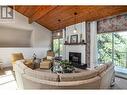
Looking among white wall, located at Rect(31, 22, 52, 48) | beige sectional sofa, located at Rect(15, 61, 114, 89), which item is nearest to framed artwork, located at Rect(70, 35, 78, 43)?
white wall, located at Rect(31, 22, 52, 48)

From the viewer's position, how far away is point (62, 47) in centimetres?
889

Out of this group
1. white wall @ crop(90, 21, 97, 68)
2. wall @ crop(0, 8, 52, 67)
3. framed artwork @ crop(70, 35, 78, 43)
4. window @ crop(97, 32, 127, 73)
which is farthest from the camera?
wall @ crop(0, 8, 52, 67)

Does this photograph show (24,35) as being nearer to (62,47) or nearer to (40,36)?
(40,36)

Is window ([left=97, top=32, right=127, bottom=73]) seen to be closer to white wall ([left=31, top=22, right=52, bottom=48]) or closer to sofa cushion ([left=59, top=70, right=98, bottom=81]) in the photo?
sofa cushion ([left=59, top=70, right=98, bottom=81])

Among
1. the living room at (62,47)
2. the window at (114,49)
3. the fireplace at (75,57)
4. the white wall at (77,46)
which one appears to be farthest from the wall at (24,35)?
the window at (114,49)

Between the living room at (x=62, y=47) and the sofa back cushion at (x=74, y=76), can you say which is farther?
the living room at (x=62, y=47)

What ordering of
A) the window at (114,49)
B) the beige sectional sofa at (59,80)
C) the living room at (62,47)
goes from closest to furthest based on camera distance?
1. the beige sectional sofa at (59,80)
2. the living room at (62,47)
3. the window at (114,49)

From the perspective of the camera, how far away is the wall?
802 cm

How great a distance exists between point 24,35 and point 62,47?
248 centimetres

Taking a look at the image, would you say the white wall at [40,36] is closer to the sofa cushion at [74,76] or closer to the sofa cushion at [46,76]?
the sofa cushion at [46,76]

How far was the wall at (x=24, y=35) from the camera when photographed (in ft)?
26.3
